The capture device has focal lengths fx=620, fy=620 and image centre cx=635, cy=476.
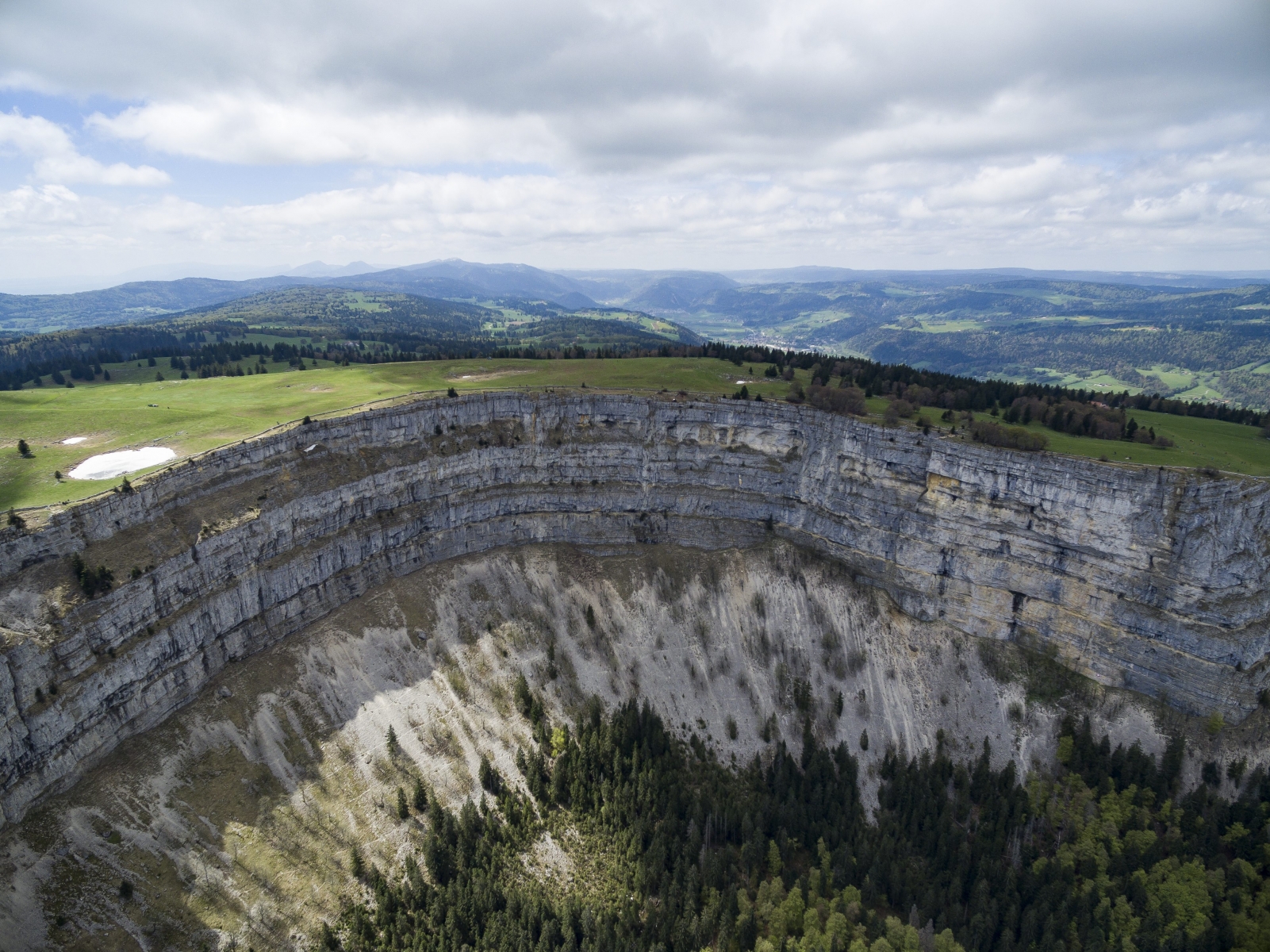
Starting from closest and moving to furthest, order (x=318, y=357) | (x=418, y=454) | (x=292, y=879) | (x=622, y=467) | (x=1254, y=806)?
(x=292, y=879) → (x=1254, y=806) → (x=418, y=454) → (x=622, y=467) → (x=318, y=357)

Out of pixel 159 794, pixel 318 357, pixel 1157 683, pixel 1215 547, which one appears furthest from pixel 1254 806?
pixel 318 357

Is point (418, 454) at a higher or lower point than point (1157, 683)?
higher

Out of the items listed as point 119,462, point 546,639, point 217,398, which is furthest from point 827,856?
point 217,398

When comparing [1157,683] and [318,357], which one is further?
[318,357]

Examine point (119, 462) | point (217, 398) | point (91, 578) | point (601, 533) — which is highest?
point (217, 398)

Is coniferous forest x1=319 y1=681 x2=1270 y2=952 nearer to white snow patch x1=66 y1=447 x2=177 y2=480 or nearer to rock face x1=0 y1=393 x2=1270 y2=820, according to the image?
rock face x1=0 y1=393 x2=1270 y2=820

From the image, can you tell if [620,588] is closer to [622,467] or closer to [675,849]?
[622,467]

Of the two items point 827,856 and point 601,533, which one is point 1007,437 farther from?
point 601,533
